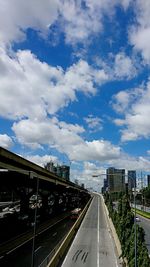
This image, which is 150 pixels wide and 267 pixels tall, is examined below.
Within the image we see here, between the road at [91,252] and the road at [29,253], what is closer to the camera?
the road at [29,253]

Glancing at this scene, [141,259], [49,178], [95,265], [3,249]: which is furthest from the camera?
[49,178]

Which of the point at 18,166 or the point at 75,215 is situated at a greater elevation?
the point at 18,166

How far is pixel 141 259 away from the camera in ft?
90.5

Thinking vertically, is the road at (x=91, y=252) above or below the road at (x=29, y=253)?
below

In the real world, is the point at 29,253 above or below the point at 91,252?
above

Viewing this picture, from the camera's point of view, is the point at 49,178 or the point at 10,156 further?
the point at 49,178

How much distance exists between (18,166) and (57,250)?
11442 millimetres

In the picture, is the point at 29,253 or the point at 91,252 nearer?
the point at 29,253

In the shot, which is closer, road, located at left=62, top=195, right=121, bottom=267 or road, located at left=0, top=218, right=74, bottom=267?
road, located at left=0, top=218, right=74, bottom=267

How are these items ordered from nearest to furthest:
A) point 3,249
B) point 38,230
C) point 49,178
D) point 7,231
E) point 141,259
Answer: point 141,259 < point 3,249 < point 7,231 < point 38,230 < point 49,178

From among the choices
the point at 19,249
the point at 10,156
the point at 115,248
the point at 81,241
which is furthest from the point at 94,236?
the point at 10,156

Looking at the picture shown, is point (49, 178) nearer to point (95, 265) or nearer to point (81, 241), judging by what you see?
point (81, 241)

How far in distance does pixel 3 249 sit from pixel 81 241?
13977mm

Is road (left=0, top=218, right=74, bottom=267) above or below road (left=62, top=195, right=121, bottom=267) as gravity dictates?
above
